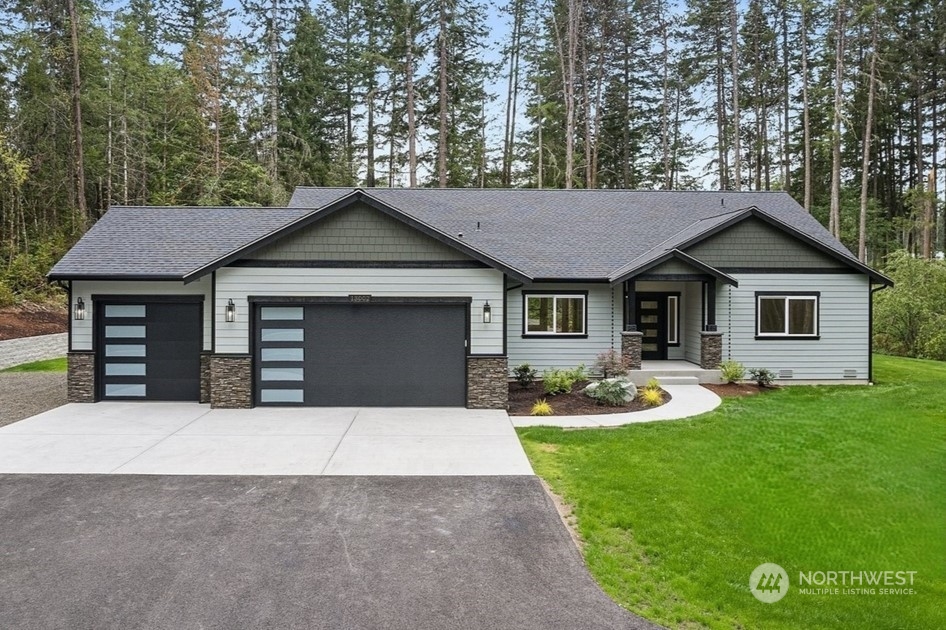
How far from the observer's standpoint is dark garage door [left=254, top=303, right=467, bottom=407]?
9812mm

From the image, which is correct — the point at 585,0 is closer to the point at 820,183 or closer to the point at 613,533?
the point at 820,183

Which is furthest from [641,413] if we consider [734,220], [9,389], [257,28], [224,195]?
[257,28]

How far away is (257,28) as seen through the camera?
24.0m

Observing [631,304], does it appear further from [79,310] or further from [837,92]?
[837,92]

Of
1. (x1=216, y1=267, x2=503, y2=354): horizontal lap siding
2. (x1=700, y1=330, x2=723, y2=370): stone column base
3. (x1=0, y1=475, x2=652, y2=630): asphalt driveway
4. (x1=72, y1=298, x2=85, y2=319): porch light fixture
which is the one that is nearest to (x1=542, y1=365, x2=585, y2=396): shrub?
(x1=216, y1=267, x2=503, y2=354): horizontal lap siding

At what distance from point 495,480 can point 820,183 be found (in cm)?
2975

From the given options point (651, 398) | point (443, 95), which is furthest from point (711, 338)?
point (443, 95)

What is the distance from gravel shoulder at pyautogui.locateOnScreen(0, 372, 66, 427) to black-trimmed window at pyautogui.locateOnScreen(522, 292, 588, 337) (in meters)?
9.72

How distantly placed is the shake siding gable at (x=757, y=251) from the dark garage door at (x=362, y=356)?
672 centimetres

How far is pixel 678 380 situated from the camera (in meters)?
11.9

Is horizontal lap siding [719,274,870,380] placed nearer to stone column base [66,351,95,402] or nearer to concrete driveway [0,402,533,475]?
concrete driveway [0,402,533,475]

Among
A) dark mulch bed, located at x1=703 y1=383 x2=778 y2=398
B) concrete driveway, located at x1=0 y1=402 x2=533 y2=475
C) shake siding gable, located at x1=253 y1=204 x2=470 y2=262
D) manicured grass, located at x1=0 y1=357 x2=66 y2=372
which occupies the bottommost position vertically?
concrete driveway, located at x1=0 y1=402 x2=533 y2=475

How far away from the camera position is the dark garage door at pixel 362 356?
981 centimetres

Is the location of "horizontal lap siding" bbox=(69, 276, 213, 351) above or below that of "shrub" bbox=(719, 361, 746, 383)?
above
